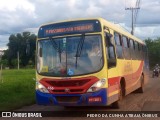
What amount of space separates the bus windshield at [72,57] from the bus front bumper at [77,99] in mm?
626

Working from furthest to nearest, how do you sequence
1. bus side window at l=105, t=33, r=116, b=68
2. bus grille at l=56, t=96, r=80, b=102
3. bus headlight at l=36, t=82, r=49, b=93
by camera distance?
bus side window at l=105, t=33, r=116, b=68 → bus headlight at l=36, t=82, r=49, b=93 → bus grille at l=56, t=96, r=80, b=102

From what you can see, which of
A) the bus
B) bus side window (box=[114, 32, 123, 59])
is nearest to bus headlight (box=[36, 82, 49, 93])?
the bus

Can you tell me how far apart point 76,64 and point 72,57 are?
0.85ft

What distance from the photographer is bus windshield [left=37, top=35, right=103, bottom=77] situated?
36.4 ft

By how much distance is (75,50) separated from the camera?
11234 mm

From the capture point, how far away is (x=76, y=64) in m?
11.1

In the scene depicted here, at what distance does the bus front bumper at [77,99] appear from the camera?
10867mm

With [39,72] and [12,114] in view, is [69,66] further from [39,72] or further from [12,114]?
[12,114]

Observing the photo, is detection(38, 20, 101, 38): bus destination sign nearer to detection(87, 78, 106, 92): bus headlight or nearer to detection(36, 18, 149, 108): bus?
detection(36, 18, 149, 108): bus

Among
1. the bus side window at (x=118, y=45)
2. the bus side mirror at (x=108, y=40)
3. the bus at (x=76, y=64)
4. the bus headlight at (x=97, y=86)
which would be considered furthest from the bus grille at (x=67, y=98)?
the bus side window at (x=118, y=45)

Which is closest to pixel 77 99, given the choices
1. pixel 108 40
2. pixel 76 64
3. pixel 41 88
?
pixel 76 64

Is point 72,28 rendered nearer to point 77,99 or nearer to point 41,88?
point 41,88

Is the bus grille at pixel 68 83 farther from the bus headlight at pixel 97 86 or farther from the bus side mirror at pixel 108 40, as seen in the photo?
the bus side mirror at pixel 108 40

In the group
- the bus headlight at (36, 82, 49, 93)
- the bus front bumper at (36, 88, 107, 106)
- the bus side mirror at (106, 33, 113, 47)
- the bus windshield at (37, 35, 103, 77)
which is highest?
the bus side mirror at (106, 33, 113, 47)
